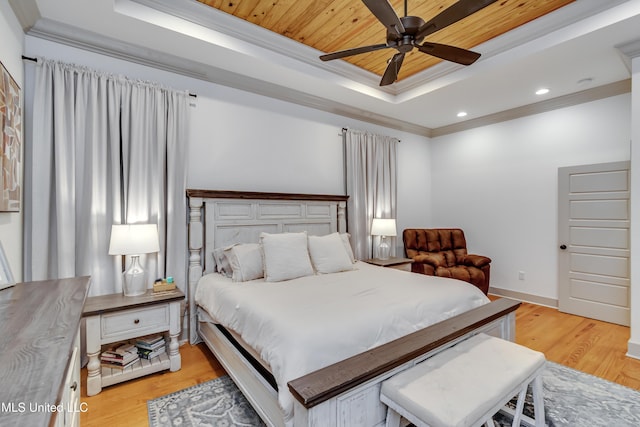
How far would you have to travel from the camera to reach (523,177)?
4.31m

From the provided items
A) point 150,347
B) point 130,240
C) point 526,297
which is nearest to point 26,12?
point 130,240

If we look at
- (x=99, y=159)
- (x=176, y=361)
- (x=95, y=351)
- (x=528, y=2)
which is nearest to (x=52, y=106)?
(x=99, y=159)

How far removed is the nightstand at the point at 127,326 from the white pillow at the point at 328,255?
1.25 meters

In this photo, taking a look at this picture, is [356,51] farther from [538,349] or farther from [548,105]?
[548,105]

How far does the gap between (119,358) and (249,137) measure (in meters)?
2.38

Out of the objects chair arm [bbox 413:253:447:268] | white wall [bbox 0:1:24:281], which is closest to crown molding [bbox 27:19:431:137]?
white wall [bbox 0:1:24:281]

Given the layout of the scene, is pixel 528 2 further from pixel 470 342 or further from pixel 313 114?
pixel 470 342

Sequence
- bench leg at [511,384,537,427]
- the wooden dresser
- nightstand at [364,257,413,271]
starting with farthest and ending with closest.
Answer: nightstand at [364,257,413,271] → bench leg at [511,384,537,427] → the wooden dresser

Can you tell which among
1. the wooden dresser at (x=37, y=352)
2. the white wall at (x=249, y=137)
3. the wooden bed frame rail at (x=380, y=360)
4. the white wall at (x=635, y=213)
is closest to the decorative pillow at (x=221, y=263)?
the white wall at (x=249, y=137)

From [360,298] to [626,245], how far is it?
3424 mm

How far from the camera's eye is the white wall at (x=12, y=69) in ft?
6.21

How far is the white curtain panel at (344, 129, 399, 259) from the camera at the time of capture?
4.23m

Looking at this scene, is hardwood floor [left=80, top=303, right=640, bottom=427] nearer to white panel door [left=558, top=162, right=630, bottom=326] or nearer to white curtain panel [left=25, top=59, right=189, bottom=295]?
white panel door [left=558, top=162, right=630, bottom=326]

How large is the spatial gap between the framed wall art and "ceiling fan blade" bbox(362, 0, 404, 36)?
213 centimetres
